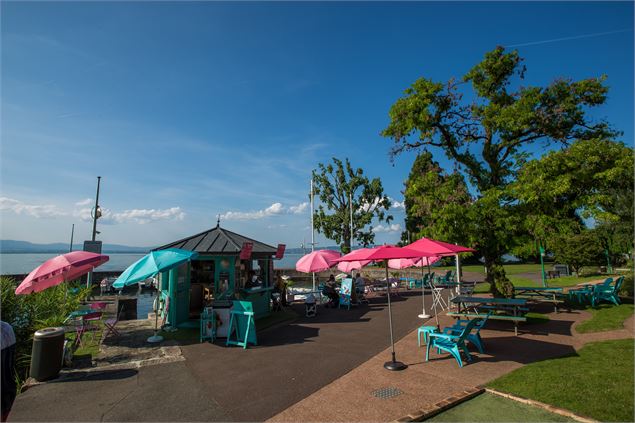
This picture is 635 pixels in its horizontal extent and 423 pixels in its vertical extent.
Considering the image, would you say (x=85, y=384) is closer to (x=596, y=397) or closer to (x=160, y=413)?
(x=160, y=413)

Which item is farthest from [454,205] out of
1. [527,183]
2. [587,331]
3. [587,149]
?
[587,331]

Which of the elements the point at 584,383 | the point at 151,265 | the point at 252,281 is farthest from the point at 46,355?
the point at 584,383

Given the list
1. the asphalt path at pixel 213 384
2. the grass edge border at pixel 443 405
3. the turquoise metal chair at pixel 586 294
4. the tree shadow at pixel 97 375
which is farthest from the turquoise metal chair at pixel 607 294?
the tree shadow at pixel 97 375

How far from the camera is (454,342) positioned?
23.4 ft

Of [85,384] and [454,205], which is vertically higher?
[454,205]

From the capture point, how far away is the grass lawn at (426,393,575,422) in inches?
177

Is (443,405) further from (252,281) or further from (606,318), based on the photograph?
(252,281)

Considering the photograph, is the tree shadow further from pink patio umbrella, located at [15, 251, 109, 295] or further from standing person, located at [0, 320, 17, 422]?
pink patio umbrella, located at [15, 251, 109, 295]

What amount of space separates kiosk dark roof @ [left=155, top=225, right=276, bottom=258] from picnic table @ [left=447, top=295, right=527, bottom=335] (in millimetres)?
7472

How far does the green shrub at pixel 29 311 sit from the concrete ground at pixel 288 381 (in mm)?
2758

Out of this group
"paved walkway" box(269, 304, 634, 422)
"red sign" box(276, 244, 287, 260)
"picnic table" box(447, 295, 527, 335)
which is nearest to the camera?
"paved walkway" box(269, 304, 634, 422)

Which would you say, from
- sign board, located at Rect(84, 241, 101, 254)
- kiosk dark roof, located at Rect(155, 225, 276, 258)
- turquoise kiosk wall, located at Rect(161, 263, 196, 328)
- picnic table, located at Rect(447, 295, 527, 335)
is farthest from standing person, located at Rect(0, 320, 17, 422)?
picnic table, located at Rect(447, 295, 527, 335)

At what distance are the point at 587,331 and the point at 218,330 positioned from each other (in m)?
10.5

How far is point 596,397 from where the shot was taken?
16.0ft
